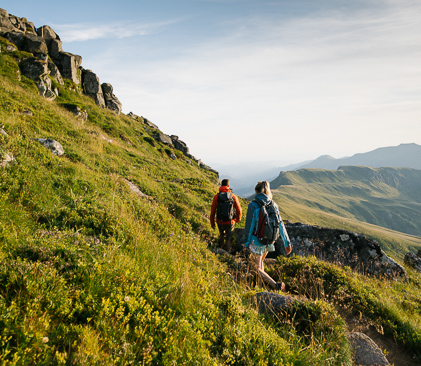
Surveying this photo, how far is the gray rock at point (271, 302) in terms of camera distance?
4.65m

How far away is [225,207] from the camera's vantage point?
9.41 m

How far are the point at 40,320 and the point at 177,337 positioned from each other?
161cm

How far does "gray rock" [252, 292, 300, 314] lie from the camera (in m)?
4.65

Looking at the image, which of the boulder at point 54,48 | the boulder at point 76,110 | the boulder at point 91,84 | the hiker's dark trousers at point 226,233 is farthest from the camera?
the boulder at point 91,84

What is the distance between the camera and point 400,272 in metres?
9.90

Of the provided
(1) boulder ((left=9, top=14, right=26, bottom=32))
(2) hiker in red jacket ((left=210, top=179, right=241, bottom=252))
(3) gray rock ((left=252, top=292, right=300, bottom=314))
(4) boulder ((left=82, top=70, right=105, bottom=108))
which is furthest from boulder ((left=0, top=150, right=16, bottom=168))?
(1) boulder ((left=9, top=14, right=26, bottom=32))

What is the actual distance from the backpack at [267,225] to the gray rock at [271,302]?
6.40 feet

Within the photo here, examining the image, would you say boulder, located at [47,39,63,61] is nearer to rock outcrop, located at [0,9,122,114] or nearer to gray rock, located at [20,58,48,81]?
rock outcrop, located at [0,9,122,114]

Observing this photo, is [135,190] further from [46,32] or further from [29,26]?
[29,26]

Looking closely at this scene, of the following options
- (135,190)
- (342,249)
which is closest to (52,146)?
(135,190)

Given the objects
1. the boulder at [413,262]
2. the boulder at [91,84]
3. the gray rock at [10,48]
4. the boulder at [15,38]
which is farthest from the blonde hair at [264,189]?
the boulder at [91,84]

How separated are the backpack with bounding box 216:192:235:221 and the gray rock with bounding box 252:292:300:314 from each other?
4.42m

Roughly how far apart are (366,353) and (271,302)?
5.97ft

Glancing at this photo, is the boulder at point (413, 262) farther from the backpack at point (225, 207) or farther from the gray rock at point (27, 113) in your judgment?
the gray rock at point (27, 113)
